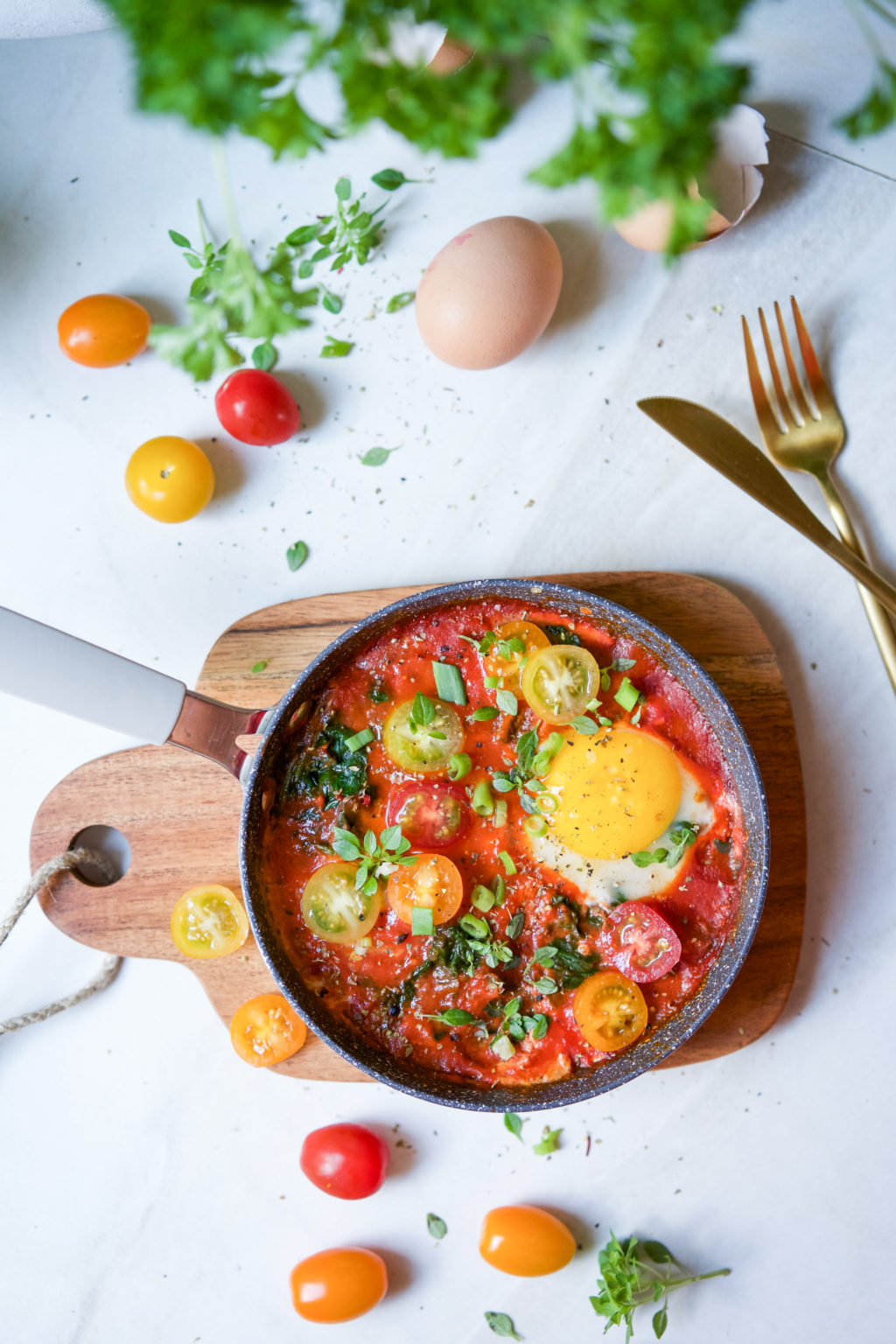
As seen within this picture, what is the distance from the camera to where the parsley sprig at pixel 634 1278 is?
2.60 meters

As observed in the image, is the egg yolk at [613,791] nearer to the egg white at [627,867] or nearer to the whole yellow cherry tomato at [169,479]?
the egg white at [627,867]

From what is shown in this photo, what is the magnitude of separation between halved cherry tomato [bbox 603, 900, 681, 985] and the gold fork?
94 centimetres

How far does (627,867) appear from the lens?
2430 millimetres

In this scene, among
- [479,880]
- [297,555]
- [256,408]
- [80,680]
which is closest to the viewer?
[80,680]

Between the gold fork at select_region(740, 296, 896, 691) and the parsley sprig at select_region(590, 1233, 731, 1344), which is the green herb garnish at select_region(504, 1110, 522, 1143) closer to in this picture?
the parsley sprig at select_region(590, 1233, 731, 1344)

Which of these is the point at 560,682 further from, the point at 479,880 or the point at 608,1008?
the point at 608,1008

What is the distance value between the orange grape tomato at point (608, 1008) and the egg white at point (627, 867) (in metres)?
0.18

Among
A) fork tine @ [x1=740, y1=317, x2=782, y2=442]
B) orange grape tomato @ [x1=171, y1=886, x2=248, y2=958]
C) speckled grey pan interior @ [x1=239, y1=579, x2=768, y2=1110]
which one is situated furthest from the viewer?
fork tine @ [x1=740, y1=317, x2=782, y2=442]

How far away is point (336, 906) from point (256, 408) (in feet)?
4.26

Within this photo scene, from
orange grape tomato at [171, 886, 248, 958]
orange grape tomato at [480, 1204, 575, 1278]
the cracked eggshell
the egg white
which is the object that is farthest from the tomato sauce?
the cracked eggshell

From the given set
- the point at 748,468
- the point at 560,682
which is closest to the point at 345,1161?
the point at 560,682

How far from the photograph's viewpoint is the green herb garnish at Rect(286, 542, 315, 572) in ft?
8.75

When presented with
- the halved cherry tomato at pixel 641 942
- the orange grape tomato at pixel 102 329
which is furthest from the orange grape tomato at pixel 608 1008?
the orange grape tomato at pixel 102 329

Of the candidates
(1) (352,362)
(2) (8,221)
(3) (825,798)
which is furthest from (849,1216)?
(2) (8,221)
